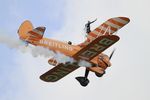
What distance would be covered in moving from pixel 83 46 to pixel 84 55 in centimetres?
124

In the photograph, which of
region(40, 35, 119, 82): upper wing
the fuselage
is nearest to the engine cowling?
the fuselage

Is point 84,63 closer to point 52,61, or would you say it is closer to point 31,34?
point 52,61

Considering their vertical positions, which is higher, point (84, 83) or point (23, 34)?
point (23, 34)

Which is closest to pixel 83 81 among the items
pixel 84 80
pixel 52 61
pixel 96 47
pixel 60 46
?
pixel 84 80

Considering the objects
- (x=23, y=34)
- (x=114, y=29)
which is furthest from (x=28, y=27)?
(x=114, y=29)

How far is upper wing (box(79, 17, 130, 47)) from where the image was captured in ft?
218

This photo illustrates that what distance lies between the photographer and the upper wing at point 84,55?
62316 millimetres

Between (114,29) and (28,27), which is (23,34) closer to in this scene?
(28,27)

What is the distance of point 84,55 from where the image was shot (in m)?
63.9

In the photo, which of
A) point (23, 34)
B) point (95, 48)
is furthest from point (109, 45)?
point (23, 34)

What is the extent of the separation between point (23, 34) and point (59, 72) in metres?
4.18

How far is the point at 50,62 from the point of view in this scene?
6425 centimetres

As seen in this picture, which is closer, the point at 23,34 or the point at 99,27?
the point at 23,34

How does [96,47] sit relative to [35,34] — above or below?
below
